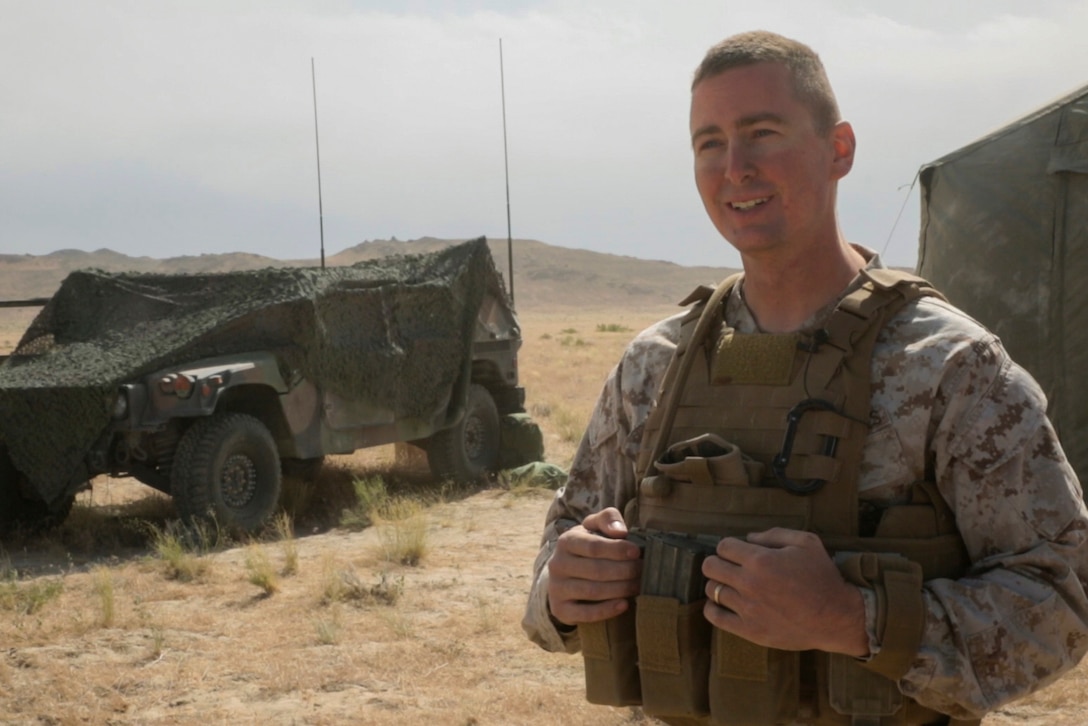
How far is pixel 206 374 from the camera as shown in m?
7.81

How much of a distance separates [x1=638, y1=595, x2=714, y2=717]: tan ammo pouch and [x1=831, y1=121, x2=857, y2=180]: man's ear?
0.74 m

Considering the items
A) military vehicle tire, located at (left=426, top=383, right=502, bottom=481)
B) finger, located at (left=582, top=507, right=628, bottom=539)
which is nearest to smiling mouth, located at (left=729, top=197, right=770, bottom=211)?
finger, located at (left=582, top=507, right=628, bottom=539)

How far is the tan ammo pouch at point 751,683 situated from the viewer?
186cm

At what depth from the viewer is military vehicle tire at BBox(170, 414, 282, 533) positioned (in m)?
7.82

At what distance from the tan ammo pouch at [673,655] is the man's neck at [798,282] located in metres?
0.51

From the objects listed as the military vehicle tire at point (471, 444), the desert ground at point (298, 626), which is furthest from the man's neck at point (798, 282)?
the military vehicle tire at point (471, 444)

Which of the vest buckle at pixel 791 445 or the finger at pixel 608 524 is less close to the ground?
the vest buckle at pixel 791 445

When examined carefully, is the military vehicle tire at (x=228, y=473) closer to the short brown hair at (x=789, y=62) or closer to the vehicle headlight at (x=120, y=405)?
the vehicle headlight at (x=120, y=405)

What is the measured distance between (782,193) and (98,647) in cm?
493

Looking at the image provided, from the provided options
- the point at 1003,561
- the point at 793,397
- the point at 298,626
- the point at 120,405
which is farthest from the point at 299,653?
the point at 1003,561

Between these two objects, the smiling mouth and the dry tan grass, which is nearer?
the smiling mouth

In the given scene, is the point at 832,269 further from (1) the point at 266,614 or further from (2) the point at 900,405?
(1) the point at 266,614

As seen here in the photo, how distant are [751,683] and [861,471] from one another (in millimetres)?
358

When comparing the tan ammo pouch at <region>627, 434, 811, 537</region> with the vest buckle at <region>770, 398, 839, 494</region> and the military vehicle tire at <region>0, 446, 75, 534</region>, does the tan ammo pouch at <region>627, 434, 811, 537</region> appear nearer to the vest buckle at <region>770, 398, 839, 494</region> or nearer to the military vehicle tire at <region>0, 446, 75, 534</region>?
the vest buckle at <region>770, 398, 839, 494</region>
